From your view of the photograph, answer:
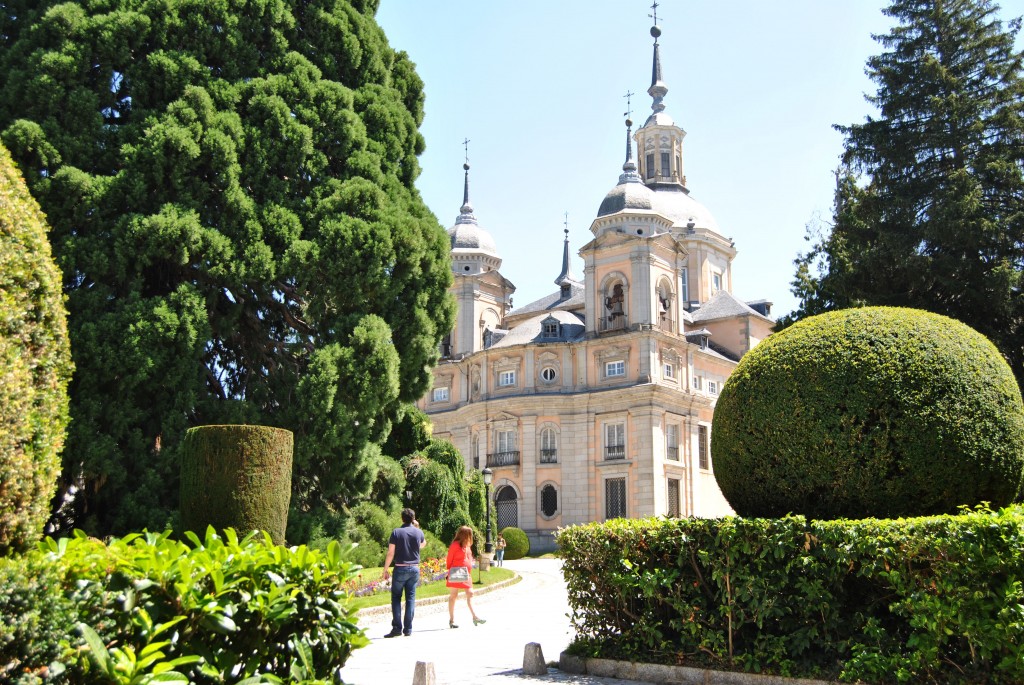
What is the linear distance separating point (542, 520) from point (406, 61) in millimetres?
28426

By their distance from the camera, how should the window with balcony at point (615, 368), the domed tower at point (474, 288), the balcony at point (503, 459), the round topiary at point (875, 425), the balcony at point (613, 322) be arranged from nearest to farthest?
the round topiary at point (875, 425) → the window with balcony at point (615, 368) → the balcony at point (503, 459) → the balcony at point (613, 322) → the domed tower at point (474, 288)

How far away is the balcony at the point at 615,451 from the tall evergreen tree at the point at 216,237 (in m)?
25.8

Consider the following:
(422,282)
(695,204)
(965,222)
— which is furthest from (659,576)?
(695,204)

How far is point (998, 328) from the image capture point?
23.3m

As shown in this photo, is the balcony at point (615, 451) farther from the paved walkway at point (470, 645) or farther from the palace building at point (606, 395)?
the paved walkway at point (470, 645)

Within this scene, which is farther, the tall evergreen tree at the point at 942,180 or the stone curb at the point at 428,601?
the tall evergreen tree at the point at 942,180

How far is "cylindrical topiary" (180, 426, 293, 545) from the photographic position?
14.7m

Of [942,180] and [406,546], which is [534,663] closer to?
[406,546]

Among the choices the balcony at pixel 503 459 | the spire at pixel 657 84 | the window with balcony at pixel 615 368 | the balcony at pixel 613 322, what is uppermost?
the spire at pixel 657 84

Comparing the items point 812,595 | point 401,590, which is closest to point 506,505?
point 401,590

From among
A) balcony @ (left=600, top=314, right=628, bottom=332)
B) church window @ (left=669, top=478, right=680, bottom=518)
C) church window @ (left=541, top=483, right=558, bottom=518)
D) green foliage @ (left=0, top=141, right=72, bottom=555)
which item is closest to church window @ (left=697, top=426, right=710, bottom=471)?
Answer: church window @ (left=669, top=478, right=680, bottom=518)

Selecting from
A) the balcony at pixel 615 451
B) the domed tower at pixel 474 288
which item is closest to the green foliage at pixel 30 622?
the balcony at pixel 615 451

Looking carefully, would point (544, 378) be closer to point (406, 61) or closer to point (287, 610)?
point (406, 61)

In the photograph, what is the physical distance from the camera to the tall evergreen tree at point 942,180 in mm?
22781
